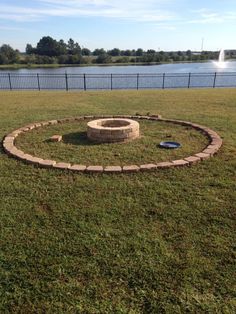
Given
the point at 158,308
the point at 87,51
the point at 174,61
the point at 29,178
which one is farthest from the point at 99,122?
the point at 87,51

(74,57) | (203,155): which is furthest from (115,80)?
(74,57)

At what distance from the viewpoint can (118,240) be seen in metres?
2.88

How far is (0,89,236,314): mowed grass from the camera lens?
2.27 m

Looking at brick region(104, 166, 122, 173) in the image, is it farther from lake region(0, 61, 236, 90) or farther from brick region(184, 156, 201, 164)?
lake region(0, 61, 236, 90)

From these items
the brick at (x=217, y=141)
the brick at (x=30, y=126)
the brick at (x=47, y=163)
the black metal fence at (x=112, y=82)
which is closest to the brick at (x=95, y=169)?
the brick at (x=47, y=163)

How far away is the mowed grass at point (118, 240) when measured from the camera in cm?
227

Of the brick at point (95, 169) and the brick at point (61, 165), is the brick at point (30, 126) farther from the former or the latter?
the brick at point (95, 169)

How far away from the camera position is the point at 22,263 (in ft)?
8.49

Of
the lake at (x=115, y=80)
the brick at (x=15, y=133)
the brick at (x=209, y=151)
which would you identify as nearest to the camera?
the brick at (x=209, y=151)

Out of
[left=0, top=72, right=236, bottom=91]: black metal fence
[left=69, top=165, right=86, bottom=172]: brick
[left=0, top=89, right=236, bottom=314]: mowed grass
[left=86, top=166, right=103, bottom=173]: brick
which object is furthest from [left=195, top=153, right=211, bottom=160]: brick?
[left=0, top=72, right=236, bottom=91]: black metal fence

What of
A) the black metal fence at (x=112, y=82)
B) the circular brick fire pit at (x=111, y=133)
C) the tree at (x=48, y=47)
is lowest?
the black metal fence at (x=112, y=82)

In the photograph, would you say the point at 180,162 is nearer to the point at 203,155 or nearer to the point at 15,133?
the point at 203,155

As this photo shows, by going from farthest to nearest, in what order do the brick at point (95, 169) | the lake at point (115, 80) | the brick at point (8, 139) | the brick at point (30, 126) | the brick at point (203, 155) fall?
the lake at point (115, 80) → the brick at point (30, 126) → the brick at point (8, 139) → the brick at point (203, 155) → the brick at point (95, 169)

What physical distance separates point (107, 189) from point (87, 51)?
79933 millimetres
